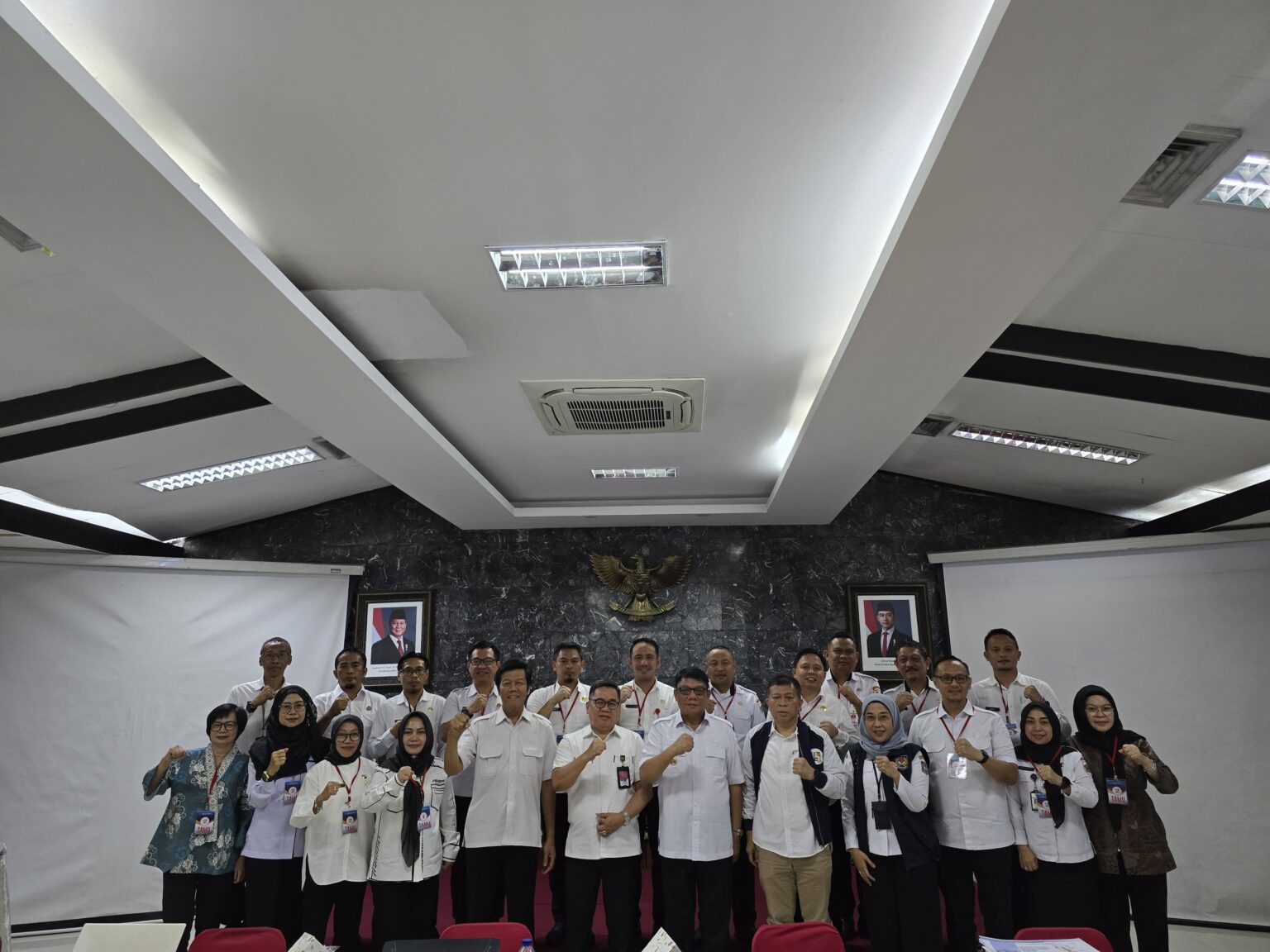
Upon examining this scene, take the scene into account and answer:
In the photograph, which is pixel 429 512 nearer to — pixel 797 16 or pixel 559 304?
pixel 559 304

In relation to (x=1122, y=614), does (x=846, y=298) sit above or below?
above

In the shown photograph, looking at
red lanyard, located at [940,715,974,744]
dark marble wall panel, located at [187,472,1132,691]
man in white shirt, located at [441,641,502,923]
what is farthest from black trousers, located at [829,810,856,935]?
dark marble wall panel, located at [187,472,1132,691]

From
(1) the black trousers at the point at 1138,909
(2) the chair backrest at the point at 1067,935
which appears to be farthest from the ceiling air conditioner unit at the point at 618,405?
(1) the black trousers at the point at 1138,909

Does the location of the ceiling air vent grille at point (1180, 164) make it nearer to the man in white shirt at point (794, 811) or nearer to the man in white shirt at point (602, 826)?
the man in white shirt at point (794, 811)

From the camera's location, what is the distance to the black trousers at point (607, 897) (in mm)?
3898

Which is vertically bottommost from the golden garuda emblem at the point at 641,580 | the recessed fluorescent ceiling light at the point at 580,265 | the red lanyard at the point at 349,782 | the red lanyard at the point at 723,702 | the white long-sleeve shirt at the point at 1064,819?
the white long-sleeve shirt at the point at 1064,819

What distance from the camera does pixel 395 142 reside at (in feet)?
8.79

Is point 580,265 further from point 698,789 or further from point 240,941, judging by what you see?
point 240,941

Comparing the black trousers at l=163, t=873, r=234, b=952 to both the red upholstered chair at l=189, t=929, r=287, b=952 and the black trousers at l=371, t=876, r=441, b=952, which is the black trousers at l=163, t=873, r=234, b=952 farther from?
the red upholstered chair at l=189, t=929, r=287, b=952

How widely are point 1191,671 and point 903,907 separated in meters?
3.53

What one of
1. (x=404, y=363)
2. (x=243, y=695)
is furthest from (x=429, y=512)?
(x=404, y=363)

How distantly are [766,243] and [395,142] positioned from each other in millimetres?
1481

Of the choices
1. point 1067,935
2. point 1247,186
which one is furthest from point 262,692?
point 1247,186

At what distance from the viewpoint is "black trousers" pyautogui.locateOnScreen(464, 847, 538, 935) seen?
4035 millimetres
